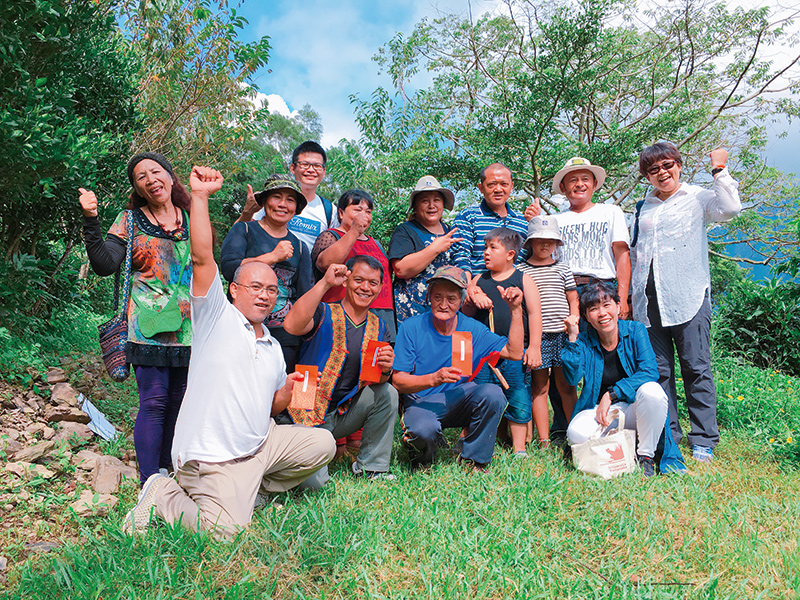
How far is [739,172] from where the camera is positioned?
53.2 ft

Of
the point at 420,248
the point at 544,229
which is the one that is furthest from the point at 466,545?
the point at 544,229

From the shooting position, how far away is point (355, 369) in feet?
12.5

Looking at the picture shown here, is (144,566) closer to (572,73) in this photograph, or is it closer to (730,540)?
(730,540)

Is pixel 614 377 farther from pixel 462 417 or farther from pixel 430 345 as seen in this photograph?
pixel 430 345

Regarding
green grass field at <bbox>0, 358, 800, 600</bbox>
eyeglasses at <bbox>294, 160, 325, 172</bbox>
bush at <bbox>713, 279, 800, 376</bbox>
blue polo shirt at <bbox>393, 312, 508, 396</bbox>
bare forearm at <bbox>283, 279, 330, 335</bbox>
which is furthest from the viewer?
bush at <bbox>713, 279, 800, 376</bbox>

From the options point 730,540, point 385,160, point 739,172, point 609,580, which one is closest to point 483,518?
point 609,580

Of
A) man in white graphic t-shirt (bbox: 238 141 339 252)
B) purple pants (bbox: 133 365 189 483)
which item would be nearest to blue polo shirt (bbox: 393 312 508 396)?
man in white graphic t-shirt (bbox: 238 141 339 252)

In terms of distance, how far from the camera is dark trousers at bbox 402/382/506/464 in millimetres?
3803

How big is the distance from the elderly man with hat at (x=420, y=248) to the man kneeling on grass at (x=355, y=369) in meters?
0.51

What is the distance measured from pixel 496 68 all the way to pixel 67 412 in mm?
14042

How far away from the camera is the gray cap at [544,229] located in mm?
4352

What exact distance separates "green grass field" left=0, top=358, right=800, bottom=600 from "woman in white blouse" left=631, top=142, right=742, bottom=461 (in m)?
0.73

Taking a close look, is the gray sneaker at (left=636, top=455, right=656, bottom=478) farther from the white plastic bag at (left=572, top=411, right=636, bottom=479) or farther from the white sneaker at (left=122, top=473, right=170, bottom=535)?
the white sneaker at (left=122, top=473, right=170, bottom=535)

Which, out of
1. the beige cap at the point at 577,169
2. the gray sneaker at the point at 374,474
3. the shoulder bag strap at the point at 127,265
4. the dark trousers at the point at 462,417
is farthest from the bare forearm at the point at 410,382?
the beige cap at the point at 577,169
